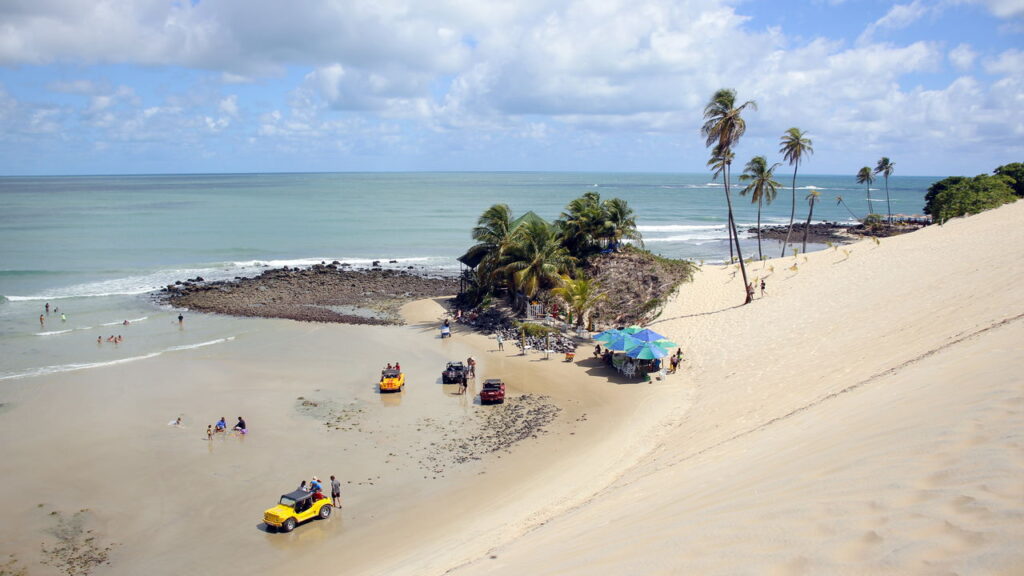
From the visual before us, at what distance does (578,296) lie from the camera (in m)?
29.7

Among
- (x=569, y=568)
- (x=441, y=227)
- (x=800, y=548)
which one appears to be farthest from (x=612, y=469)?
(x=441, y=227)

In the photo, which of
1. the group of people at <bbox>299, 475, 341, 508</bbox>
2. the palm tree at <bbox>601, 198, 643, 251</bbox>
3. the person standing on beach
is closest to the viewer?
the group of people at <bbox>299, 475, 341, 508</bbox>

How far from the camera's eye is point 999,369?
379 inches

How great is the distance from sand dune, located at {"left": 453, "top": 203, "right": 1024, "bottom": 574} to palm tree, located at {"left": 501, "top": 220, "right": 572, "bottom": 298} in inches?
404

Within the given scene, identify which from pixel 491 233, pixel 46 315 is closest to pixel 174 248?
pixel 46 315

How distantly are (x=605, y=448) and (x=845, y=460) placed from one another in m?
10.1

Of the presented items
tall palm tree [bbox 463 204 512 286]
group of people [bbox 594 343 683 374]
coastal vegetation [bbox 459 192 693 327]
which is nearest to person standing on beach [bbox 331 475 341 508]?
group of people [bbox 594 343 683 374]

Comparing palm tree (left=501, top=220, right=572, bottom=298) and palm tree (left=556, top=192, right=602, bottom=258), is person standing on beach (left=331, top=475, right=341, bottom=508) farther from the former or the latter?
palm tree (left=556, top=192, right=602, bottom=258)

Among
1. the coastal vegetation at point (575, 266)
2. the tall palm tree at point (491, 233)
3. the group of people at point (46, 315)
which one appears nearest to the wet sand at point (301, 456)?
the coastal vegetation at point (575, 266)

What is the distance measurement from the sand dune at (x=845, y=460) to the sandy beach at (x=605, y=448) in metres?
0.04

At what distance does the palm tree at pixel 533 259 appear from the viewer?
30.7 m

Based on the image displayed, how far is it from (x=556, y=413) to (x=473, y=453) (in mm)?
3999

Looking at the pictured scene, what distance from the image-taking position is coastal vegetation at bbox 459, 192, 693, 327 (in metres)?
30.8

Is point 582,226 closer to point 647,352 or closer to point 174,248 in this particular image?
point 647,352
